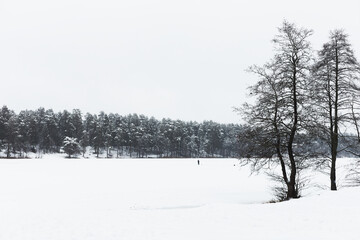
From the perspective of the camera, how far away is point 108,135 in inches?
4491

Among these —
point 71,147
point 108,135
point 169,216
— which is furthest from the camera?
point 108,135

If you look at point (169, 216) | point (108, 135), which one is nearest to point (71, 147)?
point (108, 135)

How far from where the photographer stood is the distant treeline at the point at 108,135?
3976 inches

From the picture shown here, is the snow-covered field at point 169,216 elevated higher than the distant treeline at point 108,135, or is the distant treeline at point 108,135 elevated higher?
the distant treeline at point 108,135

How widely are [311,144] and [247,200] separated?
6.77m

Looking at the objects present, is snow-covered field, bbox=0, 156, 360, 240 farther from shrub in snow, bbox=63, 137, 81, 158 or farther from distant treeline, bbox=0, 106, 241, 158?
distant treeline, bbox=0, 106, 241, 158

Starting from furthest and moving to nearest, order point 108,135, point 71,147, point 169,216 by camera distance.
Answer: point 108,135 < point 71,147 < point 169,216

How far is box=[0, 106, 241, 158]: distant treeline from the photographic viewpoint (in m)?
101

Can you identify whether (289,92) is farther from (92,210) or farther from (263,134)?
(92,210)

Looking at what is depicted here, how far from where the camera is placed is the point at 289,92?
2072 cm

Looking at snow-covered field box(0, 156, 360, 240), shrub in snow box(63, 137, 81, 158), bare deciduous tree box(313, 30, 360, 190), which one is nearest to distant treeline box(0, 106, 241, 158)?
shrub in snow box(63, 137, 81, 158)

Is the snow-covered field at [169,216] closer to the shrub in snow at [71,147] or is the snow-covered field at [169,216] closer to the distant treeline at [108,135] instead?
the shrub in snow at [71,147]

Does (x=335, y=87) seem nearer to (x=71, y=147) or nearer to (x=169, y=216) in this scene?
(x=169, y=216)

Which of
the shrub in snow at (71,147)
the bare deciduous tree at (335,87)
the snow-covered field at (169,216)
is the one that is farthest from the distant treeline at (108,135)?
the bare deciduous tree at (335,87)
